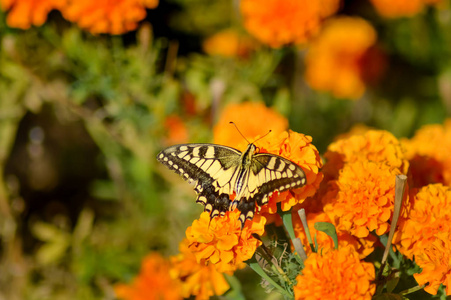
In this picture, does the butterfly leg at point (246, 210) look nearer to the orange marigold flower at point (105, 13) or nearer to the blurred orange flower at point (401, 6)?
the orange marigold flower at point (105, 13)

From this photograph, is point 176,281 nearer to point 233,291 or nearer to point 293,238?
point 233,291

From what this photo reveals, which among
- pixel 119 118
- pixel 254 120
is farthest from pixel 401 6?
pixel 119 118

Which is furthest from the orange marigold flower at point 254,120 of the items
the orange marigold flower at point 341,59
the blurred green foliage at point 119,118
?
the orange marigold flower at point 341,59

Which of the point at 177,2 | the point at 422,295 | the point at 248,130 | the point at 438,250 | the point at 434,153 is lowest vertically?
the point at 422,295

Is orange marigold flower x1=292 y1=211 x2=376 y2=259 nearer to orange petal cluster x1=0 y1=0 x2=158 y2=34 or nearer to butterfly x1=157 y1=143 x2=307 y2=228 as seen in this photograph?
butterfly x1=157 y1=143 x2=307 y2=228

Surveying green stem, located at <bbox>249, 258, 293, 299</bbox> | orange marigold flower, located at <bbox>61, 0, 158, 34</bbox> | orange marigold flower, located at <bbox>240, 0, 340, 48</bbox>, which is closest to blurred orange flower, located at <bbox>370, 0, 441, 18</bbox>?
orange marigold flower, located at <bbox>240, 0, 340, 48</bbox>

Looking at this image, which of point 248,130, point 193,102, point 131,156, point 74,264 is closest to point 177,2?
point 193,102

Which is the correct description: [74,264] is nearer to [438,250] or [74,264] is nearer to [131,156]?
[131,156]
